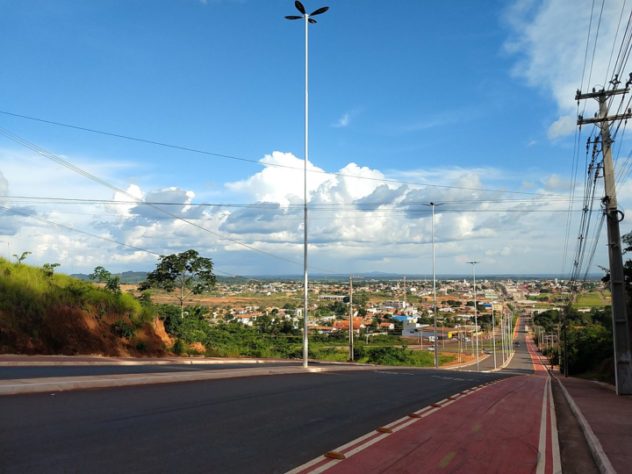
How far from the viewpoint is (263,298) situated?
11506 centimetres

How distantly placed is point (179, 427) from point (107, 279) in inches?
1064

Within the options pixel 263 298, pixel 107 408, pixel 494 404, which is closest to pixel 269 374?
pixel 494 404

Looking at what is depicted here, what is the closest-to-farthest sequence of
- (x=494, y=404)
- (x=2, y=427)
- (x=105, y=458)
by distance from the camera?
(x=105, y=458) < (x=2, y=427) < (x=494, y=404)

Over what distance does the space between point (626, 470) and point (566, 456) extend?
139 centimetres

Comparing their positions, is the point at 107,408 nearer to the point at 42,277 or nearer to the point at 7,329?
the point at 7,329

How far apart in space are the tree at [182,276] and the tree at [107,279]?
12.8 feet

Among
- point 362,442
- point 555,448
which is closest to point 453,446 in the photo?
point 362,442

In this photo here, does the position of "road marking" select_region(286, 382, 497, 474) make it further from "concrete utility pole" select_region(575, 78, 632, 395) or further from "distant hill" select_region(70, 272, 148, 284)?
"distant hill" select_region(70, 272, 148, 284)

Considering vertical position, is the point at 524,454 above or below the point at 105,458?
below

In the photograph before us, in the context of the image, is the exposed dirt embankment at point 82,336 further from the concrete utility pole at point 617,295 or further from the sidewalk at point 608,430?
the concrete utility pole at point 617,295

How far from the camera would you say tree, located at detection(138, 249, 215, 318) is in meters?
37.4

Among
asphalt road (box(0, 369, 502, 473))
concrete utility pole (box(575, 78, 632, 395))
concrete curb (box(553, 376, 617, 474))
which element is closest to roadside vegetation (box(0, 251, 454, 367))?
asphalt road (box(0, 369, 502, 473))

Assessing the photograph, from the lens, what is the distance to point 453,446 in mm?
8180

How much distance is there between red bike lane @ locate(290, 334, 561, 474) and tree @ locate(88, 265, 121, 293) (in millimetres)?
23066
